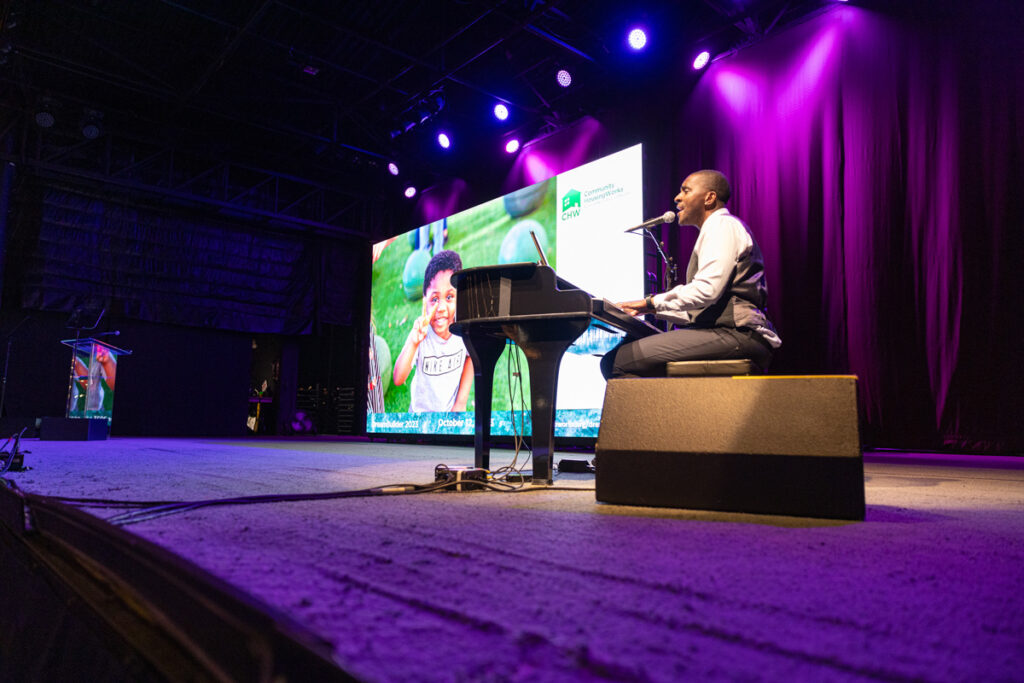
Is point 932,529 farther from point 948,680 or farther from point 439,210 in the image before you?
point 439,210

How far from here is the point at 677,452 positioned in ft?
5.46

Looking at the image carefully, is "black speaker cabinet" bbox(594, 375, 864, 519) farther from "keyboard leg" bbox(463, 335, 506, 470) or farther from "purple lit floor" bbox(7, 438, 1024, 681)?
"keyboard leg" bbox(463, 335, 506, 470)

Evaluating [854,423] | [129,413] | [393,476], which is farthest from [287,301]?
[854,423]

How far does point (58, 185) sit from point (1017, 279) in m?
9.79

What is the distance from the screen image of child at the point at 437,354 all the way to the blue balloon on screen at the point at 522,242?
0.66m

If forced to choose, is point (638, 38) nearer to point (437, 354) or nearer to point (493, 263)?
point (493, 263)

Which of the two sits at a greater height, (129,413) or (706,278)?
(706,278)

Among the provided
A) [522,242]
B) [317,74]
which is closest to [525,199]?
[522,242]

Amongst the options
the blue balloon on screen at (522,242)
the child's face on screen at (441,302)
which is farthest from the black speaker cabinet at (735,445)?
the child's face on screen at (441,302)

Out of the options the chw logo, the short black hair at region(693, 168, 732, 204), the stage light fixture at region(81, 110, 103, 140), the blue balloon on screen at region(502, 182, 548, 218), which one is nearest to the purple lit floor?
the short black hair at region(693, 168, 732, 204)

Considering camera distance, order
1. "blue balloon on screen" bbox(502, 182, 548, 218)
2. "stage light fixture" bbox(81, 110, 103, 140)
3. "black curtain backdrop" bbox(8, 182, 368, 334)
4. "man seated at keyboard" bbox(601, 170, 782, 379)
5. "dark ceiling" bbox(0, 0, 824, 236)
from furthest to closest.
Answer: "black curtain backdrop" bbox(8, 182, 368, 334), "stage light fixture" bbox(81, 110, 103, 140), "blue balloon on screen" bbox(502, 182, 548, 218), "dark ceiling" bbox(0, 0, 824, 236), "man seated at keyboard" bbox(601, 170, 782, 379)

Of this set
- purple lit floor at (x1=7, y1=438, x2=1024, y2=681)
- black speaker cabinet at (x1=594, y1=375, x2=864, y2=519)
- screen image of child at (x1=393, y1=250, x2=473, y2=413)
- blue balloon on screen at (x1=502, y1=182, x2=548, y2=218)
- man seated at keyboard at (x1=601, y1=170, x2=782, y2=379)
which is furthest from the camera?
screen image of child at (x1=393, y1=250, x2=473, y2=413)

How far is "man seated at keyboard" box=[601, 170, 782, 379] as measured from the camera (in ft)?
6.82

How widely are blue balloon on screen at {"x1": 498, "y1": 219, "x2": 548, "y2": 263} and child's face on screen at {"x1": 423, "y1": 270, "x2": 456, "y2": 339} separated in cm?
80
